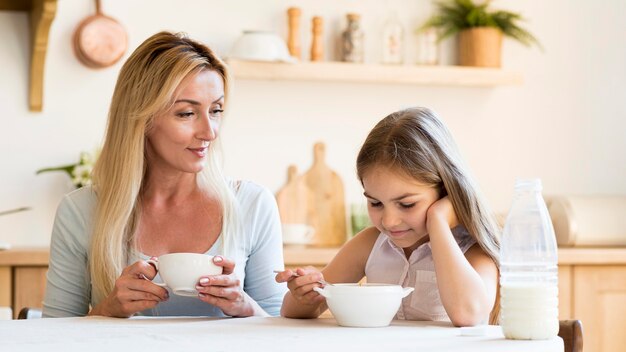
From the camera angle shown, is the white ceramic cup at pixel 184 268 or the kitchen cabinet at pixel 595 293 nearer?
the white ceramic cup at pixel 184 268

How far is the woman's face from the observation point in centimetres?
216

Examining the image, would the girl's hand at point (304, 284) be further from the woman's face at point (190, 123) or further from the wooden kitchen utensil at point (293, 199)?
the wooden kitchen utensil at point (293, 199)

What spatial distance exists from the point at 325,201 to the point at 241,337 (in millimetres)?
2488

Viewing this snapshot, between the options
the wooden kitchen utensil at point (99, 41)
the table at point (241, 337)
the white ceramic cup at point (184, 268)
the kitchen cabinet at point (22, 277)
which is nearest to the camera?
the table at point (241, 337)

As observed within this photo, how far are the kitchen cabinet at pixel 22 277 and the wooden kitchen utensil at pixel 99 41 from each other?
793 mm

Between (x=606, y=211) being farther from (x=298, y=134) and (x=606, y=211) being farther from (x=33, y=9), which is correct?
(x=33, y=9)

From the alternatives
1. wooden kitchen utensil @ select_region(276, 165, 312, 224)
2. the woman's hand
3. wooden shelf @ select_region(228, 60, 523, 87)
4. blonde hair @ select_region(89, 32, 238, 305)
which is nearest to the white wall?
wooden kitchen utensil @ select_region(276, 165, 312, 224)

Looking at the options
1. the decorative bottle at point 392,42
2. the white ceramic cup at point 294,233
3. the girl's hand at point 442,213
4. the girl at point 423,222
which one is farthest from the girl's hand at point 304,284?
the decorative bottle at point 392,42

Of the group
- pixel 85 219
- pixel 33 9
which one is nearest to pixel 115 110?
pixel 85 219

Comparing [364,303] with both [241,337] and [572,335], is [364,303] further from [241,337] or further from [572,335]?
[572,335]

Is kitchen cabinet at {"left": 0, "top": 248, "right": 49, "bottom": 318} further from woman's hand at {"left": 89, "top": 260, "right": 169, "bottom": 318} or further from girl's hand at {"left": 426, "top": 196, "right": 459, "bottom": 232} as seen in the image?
girl's hand at {"left": 426, "top": 196, "right": 459, "bottom": 232}

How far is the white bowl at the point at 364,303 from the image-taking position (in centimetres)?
160

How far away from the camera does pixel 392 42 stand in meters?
3.98

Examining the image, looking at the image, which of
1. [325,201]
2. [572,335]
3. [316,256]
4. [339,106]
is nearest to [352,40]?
[339,106]
